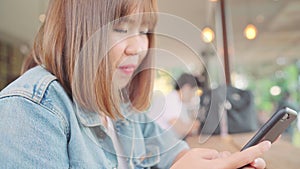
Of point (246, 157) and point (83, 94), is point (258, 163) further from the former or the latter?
point (83, 94)

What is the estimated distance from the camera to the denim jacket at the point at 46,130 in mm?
353

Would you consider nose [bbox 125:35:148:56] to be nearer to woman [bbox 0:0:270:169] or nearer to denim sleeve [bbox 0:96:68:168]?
woman [bbox 0:0:270:169]

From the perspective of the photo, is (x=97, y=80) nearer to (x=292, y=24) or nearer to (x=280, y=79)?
(x=292, y=24)

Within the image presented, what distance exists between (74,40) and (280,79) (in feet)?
16.0

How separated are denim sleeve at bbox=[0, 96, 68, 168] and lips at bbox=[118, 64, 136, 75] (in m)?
0.13

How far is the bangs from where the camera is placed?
450 mm

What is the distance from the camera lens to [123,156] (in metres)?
0.53

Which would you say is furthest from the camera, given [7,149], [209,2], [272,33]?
[272,33]

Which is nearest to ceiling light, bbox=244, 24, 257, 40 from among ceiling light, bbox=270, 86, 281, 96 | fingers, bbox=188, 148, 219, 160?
ceiling light, bbox=270, 86, 281, 96

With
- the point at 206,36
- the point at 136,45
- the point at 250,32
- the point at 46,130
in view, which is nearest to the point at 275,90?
the point at 250,32

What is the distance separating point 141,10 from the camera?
0.48 metres

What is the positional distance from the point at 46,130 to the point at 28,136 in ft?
0.07

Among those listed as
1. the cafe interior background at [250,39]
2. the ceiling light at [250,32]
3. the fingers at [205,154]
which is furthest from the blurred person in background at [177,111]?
the ceiling light at [250,32]

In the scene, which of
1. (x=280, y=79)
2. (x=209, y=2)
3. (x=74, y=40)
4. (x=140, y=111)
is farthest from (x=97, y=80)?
(x=280, y=79)
